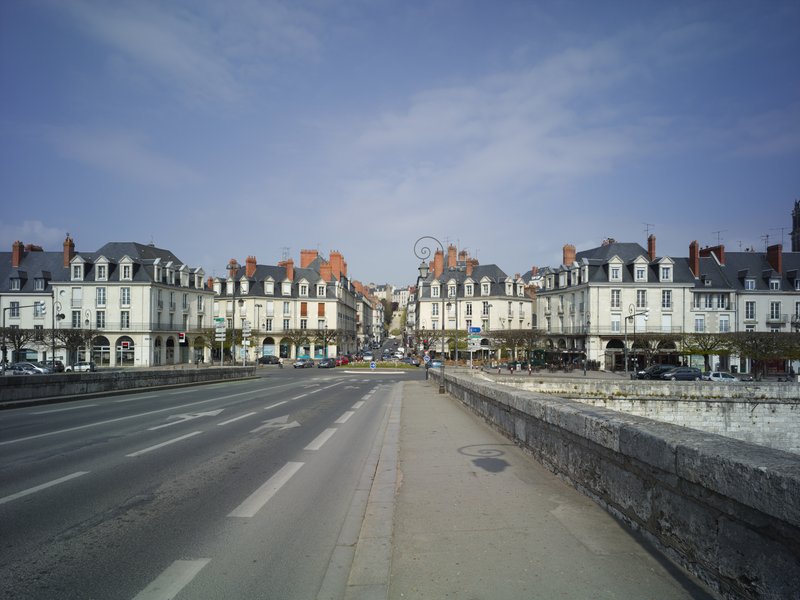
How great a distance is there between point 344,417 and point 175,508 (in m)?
9.73

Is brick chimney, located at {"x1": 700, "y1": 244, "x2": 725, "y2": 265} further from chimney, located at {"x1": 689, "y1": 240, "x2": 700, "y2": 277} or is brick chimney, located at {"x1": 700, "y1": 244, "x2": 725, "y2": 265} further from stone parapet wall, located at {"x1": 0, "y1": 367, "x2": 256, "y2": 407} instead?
stone parapet wall, located at {"x1": 0, "y1": 367, "x2": 256, "y2": 407}

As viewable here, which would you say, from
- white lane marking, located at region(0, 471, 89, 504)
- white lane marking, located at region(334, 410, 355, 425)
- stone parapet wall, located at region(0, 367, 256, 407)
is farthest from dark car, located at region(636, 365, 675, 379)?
white lane marking, located at region(0, 471, 89, 504)

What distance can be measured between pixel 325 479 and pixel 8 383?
13.3 m

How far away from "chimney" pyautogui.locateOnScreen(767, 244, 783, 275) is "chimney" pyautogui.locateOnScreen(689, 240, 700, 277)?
27.5 ft

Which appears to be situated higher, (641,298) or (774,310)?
(641,298)

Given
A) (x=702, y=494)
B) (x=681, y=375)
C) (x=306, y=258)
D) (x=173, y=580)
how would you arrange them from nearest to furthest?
(x=702, y=494)
(x=173, y=580)
(x=681, y=375)
(x=306, y=258)

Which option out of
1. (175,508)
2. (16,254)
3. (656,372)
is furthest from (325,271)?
(175,508)

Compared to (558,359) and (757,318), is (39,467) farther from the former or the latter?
(757,318)

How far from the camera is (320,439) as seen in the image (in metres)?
11.2

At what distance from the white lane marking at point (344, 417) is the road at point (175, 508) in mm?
2030

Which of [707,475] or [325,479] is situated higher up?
[707,475]

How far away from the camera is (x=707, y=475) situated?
3.41m

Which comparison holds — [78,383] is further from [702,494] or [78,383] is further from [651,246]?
[651,246]

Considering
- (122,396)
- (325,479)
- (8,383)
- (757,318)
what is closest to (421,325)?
(757,318)
